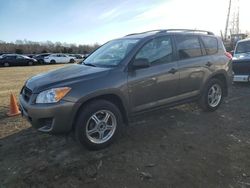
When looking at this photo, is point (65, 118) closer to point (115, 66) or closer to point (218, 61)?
point (115, 66)

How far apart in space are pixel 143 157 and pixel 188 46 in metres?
2.81

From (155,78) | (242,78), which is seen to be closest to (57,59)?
(242,78)

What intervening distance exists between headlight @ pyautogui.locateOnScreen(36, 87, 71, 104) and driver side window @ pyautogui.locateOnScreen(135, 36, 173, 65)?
1.50m

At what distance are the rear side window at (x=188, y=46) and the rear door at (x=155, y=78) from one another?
250 mm

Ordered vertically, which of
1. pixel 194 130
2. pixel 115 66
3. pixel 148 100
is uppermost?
pixel 115 66

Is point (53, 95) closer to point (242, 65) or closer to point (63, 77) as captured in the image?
point (63, 77)

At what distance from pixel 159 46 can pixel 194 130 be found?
5.96ft

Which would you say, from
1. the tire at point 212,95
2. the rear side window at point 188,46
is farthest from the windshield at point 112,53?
the tire at point 212,95

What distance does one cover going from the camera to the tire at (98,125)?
4.29 metres

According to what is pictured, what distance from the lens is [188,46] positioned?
19.2 ft

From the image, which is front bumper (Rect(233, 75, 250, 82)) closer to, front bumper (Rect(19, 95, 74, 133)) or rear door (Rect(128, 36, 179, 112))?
rear door (Rect(128, 36, 179, 112))

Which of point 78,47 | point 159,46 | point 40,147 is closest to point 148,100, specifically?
point 159,46

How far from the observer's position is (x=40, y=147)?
4766 millimetres

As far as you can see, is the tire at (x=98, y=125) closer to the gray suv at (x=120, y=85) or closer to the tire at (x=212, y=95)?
the gray suv at (x=120, y=85)
